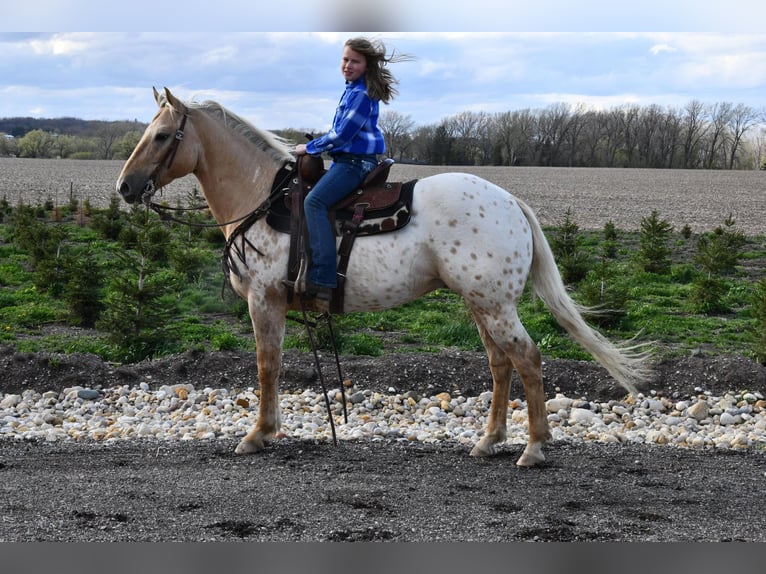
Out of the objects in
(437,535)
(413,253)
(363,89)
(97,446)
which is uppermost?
(363,89)

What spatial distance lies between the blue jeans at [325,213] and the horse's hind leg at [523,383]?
1264 mm

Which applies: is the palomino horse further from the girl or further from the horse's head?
the girl

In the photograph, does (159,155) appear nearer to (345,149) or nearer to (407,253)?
(345,149)

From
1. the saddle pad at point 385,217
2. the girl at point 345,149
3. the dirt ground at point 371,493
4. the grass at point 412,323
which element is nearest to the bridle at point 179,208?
the girl at point 345,149

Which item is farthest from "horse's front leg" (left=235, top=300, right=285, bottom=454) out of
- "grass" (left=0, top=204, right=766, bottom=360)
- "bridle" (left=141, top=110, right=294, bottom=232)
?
"grass" (left=0, top=204, right=766, bottom=360)

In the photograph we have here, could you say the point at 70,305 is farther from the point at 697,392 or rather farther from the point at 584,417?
the point at 697,392

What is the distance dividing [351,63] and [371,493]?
302 centimetres

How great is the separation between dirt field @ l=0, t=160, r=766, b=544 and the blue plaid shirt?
242 centimetres

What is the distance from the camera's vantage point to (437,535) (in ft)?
14.0

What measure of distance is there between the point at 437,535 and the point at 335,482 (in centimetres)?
132

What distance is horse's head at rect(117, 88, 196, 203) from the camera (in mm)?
6148

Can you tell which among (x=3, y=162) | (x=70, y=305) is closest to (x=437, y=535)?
(x=70, y=305)

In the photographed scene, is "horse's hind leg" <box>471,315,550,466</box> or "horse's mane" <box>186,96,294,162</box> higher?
"horse's mane" <box>186,96,294,162</box>

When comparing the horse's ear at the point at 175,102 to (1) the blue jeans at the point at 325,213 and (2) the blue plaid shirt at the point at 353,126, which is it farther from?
(1) the blue jeans at the point at 325,213
